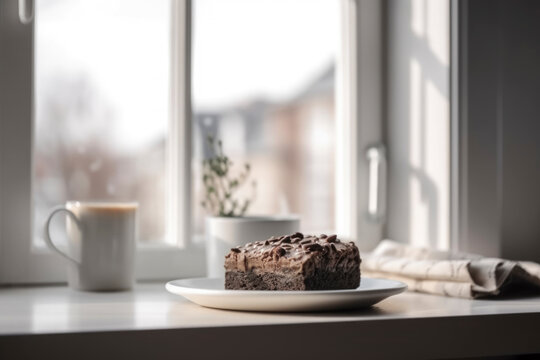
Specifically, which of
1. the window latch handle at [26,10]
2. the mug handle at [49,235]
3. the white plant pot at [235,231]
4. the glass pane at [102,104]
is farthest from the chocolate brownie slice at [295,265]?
the window latch handle at [26,10]

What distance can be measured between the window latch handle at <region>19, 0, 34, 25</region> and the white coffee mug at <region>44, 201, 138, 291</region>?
34 cm

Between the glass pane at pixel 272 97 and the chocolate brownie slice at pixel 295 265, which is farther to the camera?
the glass pane at pixel 272 97

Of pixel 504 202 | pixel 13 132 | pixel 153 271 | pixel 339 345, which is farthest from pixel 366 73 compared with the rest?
pixel 339 345

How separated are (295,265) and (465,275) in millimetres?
303

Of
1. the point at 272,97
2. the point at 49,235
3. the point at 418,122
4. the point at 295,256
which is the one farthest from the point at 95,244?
the point at 418,122

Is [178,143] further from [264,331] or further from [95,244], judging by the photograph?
[264,331]

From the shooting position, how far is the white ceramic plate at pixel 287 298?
90 centimetres

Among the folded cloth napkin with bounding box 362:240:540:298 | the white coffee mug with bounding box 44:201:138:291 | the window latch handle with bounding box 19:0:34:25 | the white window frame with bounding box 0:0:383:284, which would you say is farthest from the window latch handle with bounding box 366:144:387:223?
the window latch handle with bounding box 19:0:34:25

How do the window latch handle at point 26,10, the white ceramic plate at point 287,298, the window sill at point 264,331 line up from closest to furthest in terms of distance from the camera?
the window sill at point 264,331 < the white ceramic plate at point 287,298 < the window latch handle at point 26,10

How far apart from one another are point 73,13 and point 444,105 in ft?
2.37

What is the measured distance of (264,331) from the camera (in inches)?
32.7

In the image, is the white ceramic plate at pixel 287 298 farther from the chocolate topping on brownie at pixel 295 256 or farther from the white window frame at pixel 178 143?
the white window frame at pixel 178 143

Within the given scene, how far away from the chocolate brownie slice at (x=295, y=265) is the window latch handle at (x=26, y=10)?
23.0 inches

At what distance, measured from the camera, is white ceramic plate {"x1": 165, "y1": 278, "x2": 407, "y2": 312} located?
90 cm
